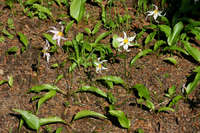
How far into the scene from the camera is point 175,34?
336 centimetres

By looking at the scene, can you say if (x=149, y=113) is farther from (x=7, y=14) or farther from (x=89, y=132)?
(x=7, y=14)

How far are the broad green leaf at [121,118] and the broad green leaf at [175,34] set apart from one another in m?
1.08

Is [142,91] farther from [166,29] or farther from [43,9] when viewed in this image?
[43,9]

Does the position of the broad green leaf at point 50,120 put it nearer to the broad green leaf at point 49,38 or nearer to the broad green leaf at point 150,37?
the broad green leaf at point 49,38

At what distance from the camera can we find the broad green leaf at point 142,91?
287 cm

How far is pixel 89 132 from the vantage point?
276 centimetres

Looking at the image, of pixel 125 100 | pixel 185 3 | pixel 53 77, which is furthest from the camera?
pixel 185 3

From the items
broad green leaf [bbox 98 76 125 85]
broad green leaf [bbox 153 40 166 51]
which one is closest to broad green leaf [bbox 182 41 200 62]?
broad green leaf [bbox 153 40 166 51]

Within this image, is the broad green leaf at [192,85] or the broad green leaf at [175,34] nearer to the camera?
the broad green leaf at [192,85]

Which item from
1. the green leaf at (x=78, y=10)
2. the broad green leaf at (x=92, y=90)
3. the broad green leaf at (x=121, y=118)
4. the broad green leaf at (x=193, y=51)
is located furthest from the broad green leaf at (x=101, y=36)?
the broad green leaf at (x=121, y=118)

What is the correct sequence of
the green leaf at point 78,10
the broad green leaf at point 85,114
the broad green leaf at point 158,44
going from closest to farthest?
1. the broad green leaf at point 85,114
2. the broad green leaf at point 158,44
3. the green leaf at point 78,10

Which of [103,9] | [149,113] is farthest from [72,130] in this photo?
[103,9]

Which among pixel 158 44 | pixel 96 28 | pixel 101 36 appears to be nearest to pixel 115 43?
pixel 101 36

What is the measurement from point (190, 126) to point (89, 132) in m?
0.95
